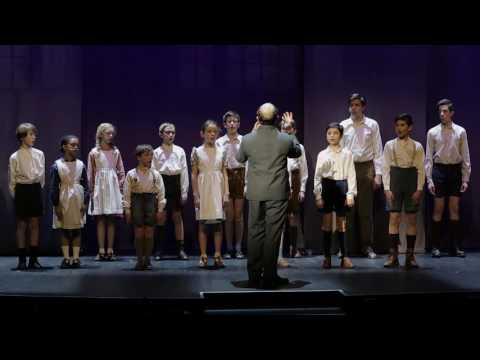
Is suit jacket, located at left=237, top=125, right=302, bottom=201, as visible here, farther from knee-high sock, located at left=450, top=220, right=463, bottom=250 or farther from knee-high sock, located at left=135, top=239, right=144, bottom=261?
knee-high sock, located at left=450, top=220, right=463, bottom=250

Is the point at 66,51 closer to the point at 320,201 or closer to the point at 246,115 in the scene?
the point at 246,115

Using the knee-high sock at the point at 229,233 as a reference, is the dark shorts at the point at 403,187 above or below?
above

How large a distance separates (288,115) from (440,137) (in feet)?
8.59

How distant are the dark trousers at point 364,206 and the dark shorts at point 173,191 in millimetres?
1987

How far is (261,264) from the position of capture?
23.3ft

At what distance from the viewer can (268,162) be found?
7.08 m

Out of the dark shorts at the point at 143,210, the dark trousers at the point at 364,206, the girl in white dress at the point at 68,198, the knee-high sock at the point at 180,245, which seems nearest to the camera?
the dark shorts at the point at 143,210

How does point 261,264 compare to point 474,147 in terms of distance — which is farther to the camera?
point 474,147

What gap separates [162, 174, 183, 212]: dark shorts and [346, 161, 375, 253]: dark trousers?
199cm

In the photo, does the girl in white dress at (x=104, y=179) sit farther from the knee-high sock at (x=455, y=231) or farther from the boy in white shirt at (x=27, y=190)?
the knee-high sock at (x=455, y=231)

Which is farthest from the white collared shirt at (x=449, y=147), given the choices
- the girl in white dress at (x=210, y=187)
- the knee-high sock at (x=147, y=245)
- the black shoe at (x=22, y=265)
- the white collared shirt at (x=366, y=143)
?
the black shoe at (x=22, y=265)

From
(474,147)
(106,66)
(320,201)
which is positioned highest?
(106,66)

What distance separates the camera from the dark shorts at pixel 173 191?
920 cm

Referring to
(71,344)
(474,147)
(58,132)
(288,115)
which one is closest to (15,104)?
(58,132)
